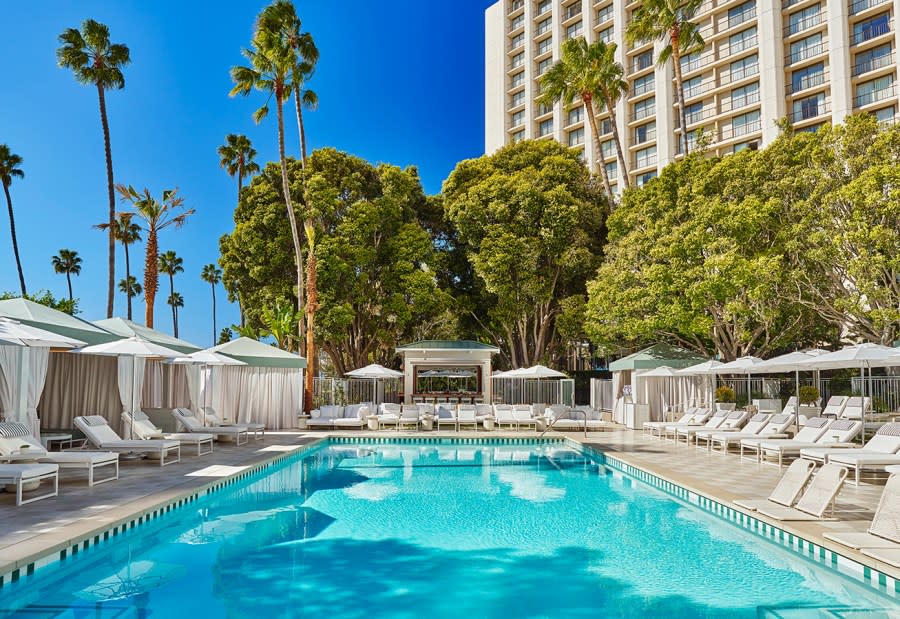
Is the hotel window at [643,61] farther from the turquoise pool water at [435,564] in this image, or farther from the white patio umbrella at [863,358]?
the turquoise pool water at [435,564]

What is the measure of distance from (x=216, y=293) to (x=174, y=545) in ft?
213

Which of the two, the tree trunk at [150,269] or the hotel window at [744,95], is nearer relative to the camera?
the tree trunk at [150,269]

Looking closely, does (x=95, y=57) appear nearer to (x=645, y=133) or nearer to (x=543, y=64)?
(x=645, y=133)

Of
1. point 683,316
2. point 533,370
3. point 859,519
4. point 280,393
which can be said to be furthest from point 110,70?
point 859,519

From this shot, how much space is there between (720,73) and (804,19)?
5.07 m

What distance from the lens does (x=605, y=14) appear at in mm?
45688

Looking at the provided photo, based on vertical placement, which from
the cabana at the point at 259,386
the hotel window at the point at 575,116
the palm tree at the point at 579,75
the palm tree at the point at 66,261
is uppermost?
the hotel window at the point at 575,116

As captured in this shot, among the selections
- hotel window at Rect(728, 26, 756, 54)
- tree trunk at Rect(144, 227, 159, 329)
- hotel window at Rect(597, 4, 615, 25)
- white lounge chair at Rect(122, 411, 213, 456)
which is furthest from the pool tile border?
hotel window at Rect(597, 4, 615, 25)

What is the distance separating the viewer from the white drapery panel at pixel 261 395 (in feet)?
66.0

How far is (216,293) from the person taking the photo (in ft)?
227

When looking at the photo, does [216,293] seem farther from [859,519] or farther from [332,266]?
[859,519]

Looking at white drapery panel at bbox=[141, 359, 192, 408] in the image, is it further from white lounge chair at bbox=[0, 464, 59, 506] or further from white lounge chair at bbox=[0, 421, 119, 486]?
white lounge chair at bbox=[0, 464, 59, 506]

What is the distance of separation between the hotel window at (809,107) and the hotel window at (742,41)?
14.8 feet

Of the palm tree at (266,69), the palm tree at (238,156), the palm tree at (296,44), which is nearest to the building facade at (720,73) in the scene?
the palm tree at (296,44)
